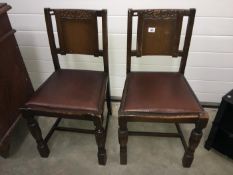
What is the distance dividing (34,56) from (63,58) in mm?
272

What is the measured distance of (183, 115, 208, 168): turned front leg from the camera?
1214mm

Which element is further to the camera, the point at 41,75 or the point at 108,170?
the point at 41,75

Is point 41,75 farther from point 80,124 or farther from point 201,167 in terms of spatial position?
point 201,167

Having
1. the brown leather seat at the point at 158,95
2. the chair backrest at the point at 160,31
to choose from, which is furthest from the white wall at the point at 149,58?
the brown leather seat at the point at 158,95

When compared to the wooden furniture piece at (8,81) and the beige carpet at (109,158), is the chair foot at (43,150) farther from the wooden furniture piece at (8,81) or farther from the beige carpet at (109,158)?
the wooden furniture piece at (8,81)

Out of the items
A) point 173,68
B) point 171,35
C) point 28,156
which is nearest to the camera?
point 171,35

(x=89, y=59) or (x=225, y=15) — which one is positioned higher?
(x=225, y=15)

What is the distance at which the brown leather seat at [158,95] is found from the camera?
1223 millimetres

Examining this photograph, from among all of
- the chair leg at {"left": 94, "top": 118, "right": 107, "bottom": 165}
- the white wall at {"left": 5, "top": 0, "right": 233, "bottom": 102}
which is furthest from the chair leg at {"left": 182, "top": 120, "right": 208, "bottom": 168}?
the white wall at {"left": 5, "top": 0, "right": 233, "bottom": 102}

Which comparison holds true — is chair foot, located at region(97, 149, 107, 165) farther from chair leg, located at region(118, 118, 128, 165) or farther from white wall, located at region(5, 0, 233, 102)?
white wall, located at region(5, 0, 233, 102)

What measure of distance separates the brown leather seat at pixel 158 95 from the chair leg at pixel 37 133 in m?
0.56

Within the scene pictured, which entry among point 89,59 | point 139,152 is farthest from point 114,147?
point 89,59

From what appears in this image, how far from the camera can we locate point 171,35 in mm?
1407

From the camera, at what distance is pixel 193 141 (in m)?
1.30
